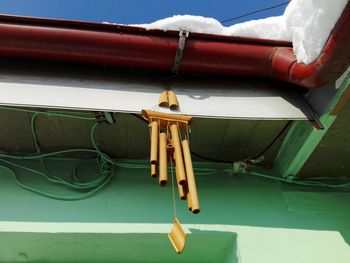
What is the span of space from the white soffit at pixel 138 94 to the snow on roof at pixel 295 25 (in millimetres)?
207

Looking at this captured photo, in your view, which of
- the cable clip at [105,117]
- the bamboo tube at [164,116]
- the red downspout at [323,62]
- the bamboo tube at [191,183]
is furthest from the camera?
the cable clip at [105,117]

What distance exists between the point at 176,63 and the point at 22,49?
1.92ft

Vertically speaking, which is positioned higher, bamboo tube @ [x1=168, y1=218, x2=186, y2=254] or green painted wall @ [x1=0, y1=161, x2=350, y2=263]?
green painted wall @ [x1=0, y1=161, x2=350, y2=263]

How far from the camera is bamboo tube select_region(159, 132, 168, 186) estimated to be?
3.52 ft

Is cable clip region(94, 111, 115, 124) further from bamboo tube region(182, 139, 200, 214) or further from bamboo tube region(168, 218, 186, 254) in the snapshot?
bamboo tube region(168, 218, 186, 254)

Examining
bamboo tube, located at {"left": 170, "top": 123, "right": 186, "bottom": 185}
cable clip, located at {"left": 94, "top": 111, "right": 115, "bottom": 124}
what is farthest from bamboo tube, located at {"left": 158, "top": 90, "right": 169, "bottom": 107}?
cable clip, located at {"left": 94, "top": 111, "right": 115, "bottom": 124}

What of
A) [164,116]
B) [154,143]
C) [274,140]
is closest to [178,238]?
[154,143]

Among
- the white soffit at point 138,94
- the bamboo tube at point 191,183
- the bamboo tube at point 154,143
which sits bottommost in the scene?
the bamboo tube at point 191,183

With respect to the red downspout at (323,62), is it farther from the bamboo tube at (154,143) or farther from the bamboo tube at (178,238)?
the bamboo tube at (178,238)

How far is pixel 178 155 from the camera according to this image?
3.98 ft

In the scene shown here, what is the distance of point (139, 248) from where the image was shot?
159cm

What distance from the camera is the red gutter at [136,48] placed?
1.52 m

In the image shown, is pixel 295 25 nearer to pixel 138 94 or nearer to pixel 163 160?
pixel 138 94

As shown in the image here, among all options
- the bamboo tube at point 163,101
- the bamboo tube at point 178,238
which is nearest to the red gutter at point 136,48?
the bamboo tube at point 163,101
